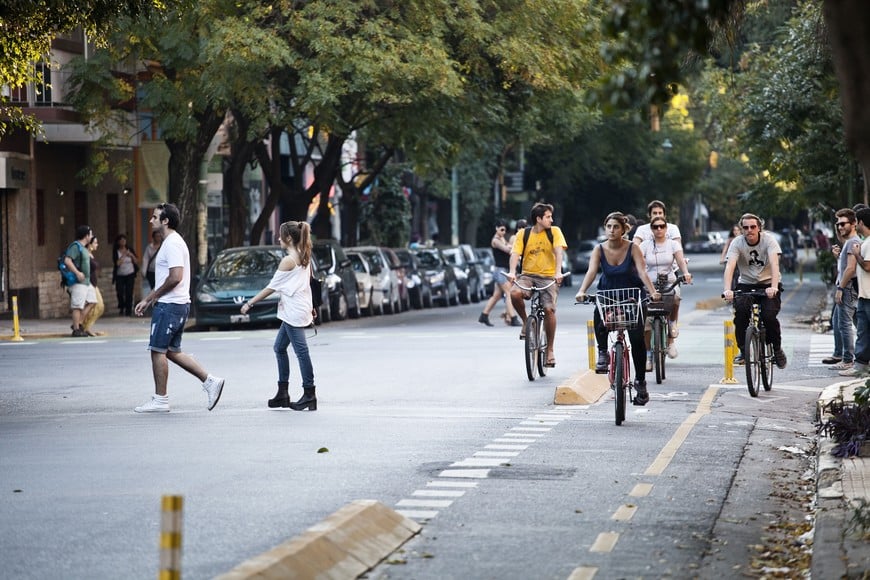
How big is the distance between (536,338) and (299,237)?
137 inches

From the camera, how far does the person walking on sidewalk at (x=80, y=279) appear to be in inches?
1069

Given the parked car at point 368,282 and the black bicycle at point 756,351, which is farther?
the parked car at point 368,282

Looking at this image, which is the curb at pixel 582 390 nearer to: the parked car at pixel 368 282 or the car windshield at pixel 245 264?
the car windshield at pixel 245 264

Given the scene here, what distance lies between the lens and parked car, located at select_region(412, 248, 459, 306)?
141 feet

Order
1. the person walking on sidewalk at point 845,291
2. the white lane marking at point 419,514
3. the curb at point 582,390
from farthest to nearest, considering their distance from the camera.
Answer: the person walking on sidewalk at point 845,291 → the curb at point 582,390 → the white lane marking at point 419,514

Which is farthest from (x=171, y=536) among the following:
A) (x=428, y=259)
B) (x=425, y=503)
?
(x=428, y=259)

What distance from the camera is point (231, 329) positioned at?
3106 centimetres

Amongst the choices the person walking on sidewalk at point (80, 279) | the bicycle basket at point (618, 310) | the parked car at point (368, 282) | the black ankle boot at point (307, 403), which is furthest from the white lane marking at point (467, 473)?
the parked car at point (368, 282)

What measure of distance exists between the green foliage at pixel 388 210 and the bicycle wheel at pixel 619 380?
41.0 m

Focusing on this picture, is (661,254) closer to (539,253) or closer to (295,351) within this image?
(539,253)

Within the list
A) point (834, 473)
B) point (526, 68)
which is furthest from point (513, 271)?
point (526, 68)

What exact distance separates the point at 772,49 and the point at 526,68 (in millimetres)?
6787

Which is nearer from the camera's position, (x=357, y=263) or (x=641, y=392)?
(x=641, y=392)

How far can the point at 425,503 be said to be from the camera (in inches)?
377
